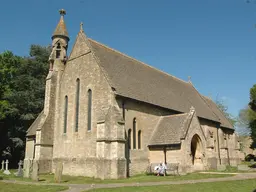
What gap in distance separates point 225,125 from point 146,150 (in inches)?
803

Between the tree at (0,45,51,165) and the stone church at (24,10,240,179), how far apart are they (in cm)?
963

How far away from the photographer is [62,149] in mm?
27062

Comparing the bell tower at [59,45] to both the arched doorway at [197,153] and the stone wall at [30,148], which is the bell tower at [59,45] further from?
the arched doorway at [197,153]

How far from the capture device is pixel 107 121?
74.5 ft

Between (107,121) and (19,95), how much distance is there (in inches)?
914

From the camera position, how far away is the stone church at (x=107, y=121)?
75.0 ft

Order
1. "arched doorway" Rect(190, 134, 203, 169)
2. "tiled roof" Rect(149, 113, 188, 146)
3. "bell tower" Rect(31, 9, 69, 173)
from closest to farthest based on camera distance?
"tiled roof" Rect(149, 113, 188, 146) < "bell tower" Rect(31, 9, 69, 173) < "arched doorway" Rect(190, 134, 203, 169)

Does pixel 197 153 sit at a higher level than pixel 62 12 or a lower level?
lower

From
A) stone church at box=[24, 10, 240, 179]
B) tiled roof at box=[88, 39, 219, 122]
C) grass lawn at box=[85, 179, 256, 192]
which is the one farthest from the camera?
tiled roof at box=[88, 39, 219, 122]

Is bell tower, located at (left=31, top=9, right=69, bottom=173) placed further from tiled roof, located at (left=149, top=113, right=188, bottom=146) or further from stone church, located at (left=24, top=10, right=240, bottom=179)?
tiled roof, located at (left=149, top=113, right=188, bottom=146)

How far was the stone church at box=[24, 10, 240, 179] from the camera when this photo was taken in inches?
900

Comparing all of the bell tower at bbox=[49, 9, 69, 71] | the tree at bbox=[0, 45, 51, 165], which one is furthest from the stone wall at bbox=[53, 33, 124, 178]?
the tree at bbox=[0, 45, 51, 165]

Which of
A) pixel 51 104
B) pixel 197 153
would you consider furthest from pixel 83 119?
pixel 197 153

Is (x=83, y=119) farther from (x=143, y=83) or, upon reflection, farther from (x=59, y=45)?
(x=59, y=45)
